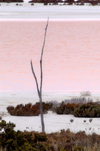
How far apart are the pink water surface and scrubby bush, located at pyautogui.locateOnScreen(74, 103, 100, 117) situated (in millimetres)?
4381

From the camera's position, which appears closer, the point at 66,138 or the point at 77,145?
the point at 77,145

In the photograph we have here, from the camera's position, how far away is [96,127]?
930cm

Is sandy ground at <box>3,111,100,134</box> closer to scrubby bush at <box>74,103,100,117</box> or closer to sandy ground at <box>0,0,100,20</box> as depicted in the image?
scrubby bush at <box>74,103,100,117</box>

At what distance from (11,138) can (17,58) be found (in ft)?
58.1

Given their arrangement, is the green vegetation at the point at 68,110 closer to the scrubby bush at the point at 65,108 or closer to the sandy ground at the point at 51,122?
the scrubby bush at the point at 65,108

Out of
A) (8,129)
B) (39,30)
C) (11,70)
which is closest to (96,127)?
(8,129)

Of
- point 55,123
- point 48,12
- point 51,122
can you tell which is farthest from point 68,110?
point 48,12

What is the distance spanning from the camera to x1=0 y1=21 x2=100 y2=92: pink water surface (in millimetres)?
16219

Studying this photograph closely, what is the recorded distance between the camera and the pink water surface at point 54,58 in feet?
53.2

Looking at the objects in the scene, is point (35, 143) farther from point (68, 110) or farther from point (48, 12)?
point (48, 12)

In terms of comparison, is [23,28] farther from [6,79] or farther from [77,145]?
[77,145]

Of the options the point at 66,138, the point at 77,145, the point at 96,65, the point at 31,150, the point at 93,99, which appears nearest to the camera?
the point at 31,150

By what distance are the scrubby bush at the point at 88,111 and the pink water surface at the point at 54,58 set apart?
438 centimetres

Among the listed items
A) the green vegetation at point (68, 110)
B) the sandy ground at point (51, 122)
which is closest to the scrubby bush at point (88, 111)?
the green vegetation at point (68, 110)
